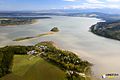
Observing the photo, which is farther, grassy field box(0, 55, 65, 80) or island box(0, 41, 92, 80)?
island box(0, 41, 92, 80)

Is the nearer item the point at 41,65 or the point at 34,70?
the point at 34,70

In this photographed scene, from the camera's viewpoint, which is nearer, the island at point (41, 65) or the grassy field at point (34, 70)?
the grassy field at point (34, 70)

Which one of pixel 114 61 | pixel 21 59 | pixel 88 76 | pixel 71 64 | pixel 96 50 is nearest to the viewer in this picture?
pixel 88 76

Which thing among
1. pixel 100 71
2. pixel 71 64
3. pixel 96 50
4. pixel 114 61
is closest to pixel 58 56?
pixel 71 64

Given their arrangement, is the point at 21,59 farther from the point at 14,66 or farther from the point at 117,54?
the point at 117,54
